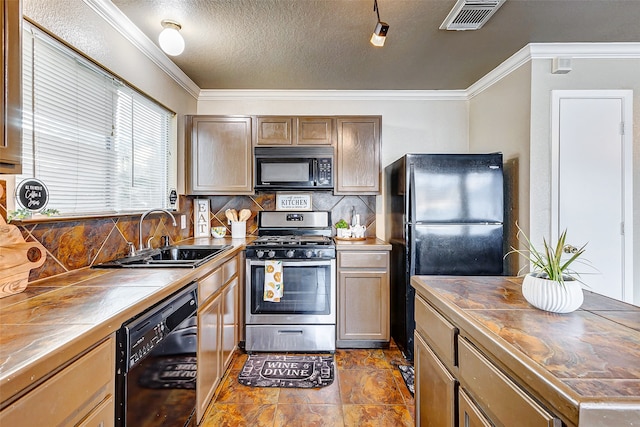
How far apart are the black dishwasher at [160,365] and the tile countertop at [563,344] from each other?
3.76 feet

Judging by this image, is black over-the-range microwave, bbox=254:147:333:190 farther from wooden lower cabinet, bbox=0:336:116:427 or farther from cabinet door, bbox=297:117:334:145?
wooden lower cabinet, bbox=0:336:116:427

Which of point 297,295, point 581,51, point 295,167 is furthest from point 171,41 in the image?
point 581,51

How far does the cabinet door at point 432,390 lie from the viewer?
1.09 metres

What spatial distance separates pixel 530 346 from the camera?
77 centimetres

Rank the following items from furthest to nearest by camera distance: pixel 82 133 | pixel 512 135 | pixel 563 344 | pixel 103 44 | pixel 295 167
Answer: pixel 295 167
pixel 512 135
pixel 103 44
pixel 82 133
pixel 563 344

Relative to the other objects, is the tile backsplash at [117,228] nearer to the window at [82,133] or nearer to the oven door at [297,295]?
the window at [82,133]

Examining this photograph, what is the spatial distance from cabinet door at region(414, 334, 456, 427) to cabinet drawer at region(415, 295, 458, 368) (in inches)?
1.7

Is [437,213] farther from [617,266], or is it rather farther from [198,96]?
[198,96]

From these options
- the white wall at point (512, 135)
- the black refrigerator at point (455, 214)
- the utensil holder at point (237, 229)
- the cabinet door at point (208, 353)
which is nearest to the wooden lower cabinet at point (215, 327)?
the cabinet door at point (208, 353)

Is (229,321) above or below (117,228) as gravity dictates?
below

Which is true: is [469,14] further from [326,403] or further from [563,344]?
[326,403]

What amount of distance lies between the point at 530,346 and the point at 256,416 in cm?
171

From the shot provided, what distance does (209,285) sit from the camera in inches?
73.6

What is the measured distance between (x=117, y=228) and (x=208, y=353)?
1010 millimetres
